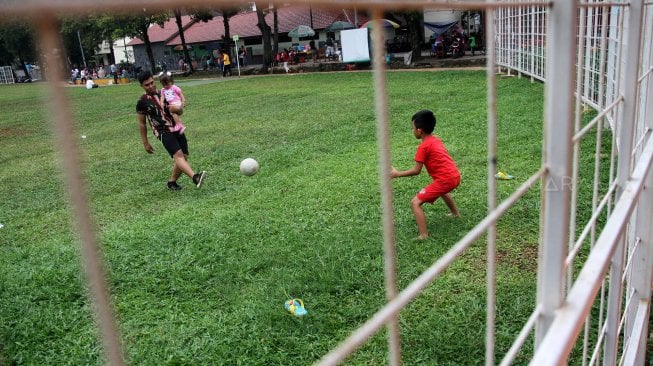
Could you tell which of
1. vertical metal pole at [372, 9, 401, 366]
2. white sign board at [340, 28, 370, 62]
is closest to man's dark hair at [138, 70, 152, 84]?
vertical metal pole at [372, 9, 401, 366]

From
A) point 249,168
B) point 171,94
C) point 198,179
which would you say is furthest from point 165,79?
point 249,168

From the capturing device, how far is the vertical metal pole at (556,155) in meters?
0.88

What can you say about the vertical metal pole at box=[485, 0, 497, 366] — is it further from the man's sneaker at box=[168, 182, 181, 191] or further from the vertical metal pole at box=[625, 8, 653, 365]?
the man's sneaker at box=[168, 182, 181, 191]

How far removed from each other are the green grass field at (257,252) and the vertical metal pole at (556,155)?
0.74 meters

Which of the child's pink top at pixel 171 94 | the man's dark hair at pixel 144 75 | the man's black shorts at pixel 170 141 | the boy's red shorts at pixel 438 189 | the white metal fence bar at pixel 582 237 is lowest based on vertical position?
the boy's red shorts at pixel 438 189

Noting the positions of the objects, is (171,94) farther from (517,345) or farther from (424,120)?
(517,345)

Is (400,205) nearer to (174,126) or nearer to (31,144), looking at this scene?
(174,126)

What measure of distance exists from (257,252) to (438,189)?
134 cm

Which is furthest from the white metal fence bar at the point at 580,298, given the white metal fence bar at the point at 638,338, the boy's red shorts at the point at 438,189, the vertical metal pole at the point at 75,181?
the boy's red shorts at the point at 438,189

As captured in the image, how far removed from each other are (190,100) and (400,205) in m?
12.1

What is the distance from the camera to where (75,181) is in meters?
0.36

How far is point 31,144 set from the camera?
365 inches

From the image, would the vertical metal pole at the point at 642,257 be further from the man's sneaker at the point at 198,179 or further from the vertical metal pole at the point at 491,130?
the man's sneaker at the point at 198,179

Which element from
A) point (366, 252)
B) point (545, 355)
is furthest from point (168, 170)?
point (545, 355)
